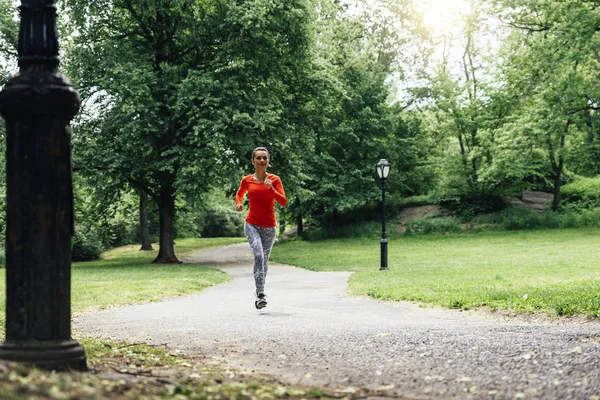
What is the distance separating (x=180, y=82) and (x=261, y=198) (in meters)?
17.1

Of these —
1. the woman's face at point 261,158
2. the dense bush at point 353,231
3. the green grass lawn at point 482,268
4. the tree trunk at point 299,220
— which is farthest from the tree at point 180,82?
the tree trunk at point 299,220

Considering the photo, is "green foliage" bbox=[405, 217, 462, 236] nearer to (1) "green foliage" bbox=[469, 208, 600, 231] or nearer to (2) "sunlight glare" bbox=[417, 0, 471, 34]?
(1) "green foliage" bbox=[469, 208, 600, 231]

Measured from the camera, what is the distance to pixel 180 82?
25438mm

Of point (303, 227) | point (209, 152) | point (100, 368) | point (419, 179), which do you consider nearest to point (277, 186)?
point (100, 368)

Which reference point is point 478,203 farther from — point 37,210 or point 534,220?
point 37,210

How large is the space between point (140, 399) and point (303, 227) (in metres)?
44.1

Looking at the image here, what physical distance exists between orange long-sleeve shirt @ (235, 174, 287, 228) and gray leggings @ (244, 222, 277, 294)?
0.31 ft

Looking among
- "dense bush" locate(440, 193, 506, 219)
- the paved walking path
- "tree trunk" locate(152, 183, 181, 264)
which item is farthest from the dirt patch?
the paved walking path

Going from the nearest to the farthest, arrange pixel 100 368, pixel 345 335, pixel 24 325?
1. pixel 24 325
2. pixel 100 368
3. pixel 345 335

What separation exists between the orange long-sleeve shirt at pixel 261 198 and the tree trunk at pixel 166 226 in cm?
1820

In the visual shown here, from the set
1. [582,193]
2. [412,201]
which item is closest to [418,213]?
[412,201]

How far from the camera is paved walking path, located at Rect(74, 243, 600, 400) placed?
→ 4.50 m

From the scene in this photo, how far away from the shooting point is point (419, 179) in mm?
43375

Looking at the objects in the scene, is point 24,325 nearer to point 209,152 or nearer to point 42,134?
point 42,134
